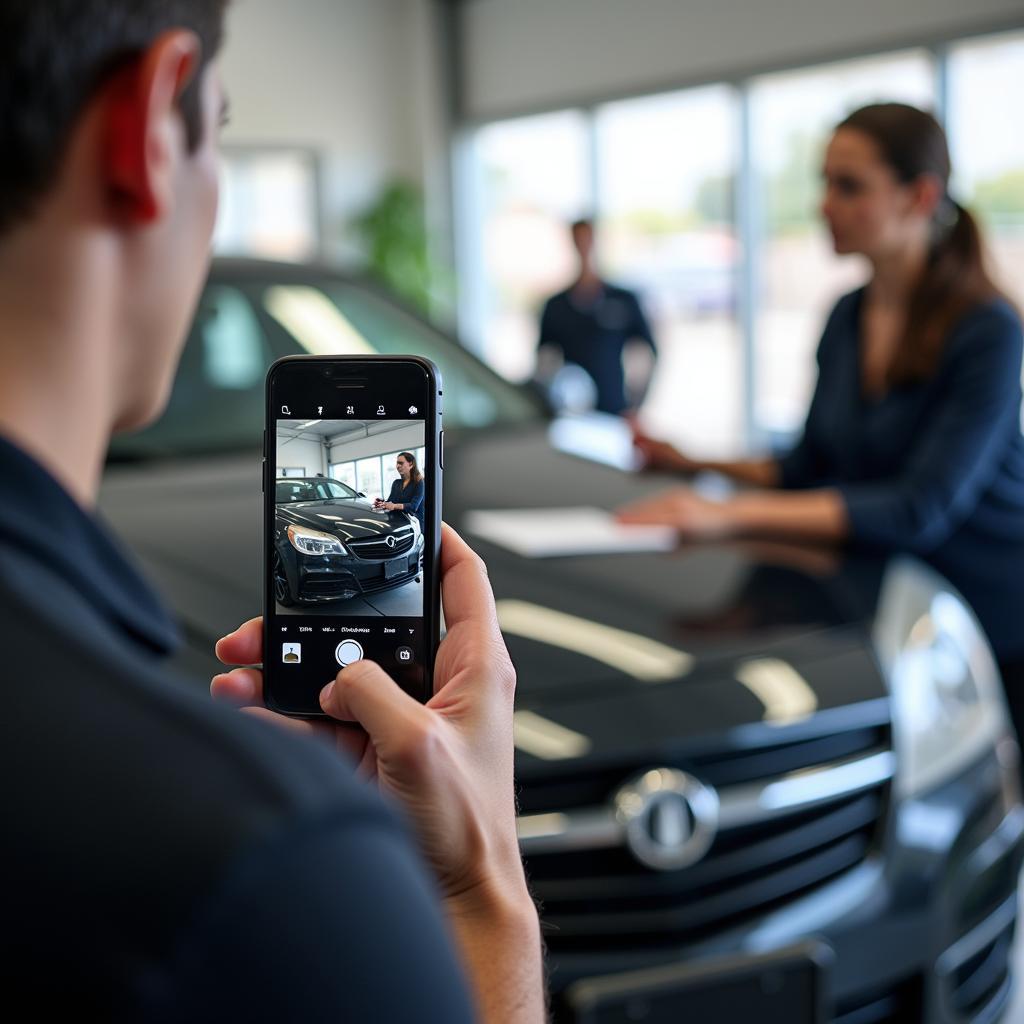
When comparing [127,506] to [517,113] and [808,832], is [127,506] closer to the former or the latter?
[808,832]

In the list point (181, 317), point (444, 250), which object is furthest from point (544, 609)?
point (444, 250)

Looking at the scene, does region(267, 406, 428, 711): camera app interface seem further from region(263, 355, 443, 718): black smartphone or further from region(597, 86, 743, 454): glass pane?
region(597, 86, 743, 454): glass pane

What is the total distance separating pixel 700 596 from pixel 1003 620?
612mm

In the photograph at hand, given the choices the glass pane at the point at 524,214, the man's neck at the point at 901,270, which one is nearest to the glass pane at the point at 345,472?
the man's neck at the point at 901,270

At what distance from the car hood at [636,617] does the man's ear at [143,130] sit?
59cm

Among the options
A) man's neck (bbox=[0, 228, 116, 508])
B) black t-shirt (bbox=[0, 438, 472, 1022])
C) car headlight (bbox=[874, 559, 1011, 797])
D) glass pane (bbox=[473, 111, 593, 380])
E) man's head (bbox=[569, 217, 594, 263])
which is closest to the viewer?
black t-shirt (bbox=[0, 438, 472, 1022])

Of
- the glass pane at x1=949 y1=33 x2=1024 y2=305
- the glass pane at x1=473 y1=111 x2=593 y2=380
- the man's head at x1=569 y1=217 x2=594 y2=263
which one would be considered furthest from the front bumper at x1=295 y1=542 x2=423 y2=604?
the glass pane at x1=473 y1=111 x2=593 y2=380

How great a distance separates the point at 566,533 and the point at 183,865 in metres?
1.12

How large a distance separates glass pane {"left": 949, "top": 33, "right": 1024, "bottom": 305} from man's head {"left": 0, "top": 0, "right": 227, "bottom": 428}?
5.68 metres

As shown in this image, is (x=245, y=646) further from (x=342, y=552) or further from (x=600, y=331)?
(x=600, y=331)

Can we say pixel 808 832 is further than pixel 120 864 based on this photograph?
Yes

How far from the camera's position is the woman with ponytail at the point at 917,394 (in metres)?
1.79

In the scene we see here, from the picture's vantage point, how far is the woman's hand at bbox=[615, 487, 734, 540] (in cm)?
160

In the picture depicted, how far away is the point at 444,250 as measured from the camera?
8883 millimetres
